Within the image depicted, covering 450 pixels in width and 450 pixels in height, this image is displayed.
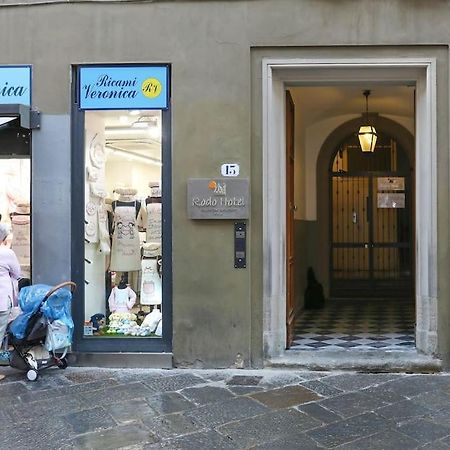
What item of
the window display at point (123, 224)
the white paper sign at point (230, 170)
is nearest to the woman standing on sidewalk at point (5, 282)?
the window display at point (123, 224)

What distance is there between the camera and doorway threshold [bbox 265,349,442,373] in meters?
6.18

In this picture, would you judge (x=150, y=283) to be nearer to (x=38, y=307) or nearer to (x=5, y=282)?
(x=38, y=307)

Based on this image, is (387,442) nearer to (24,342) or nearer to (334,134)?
(24,342)

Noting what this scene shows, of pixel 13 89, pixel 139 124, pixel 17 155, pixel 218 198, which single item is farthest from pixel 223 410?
pixel 13 89

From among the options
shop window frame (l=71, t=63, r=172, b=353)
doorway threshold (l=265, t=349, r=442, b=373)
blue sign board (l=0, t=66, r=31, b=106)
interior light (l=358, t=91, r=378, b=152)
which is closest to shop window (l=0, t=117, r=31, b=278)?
blue sign board (l=0, t=66, r=31, b=106)

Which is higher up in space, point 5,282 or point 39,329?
point 5,282

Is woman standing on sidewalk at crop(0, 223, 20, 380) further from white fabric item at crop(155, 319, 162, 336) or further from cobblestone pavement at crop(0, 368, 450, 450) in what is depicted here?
white fabric item at crop(155, 319, 162, 336)

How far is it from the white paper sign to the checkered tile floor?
2105 mm

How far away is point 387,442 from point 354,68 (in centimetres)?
378

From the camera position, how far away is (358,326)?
841cm

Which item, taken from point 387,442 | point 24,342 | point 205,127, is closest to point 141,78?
point 205,127

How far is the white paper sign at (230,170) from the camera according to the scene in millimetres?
6301

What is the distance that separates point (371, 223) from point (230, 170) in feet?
19.5

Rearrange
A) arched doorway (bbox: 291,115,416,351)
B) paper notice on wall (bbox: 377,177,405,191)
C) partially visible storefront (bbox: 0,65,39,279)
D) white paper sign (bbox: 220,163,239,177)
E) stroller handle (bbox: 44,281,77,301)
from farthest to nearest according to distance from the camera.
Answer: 1. paper notice on wall (bbox: 377,177,405,191)
2. arched doorway (bbox: 291,115,416,351)
3. partially visible storefront (bbox: 0,65,39,279)
4. white paper sign (bbox: 220,163,239,177)
5. stroller handle (bbox: 44,281,77,301)
